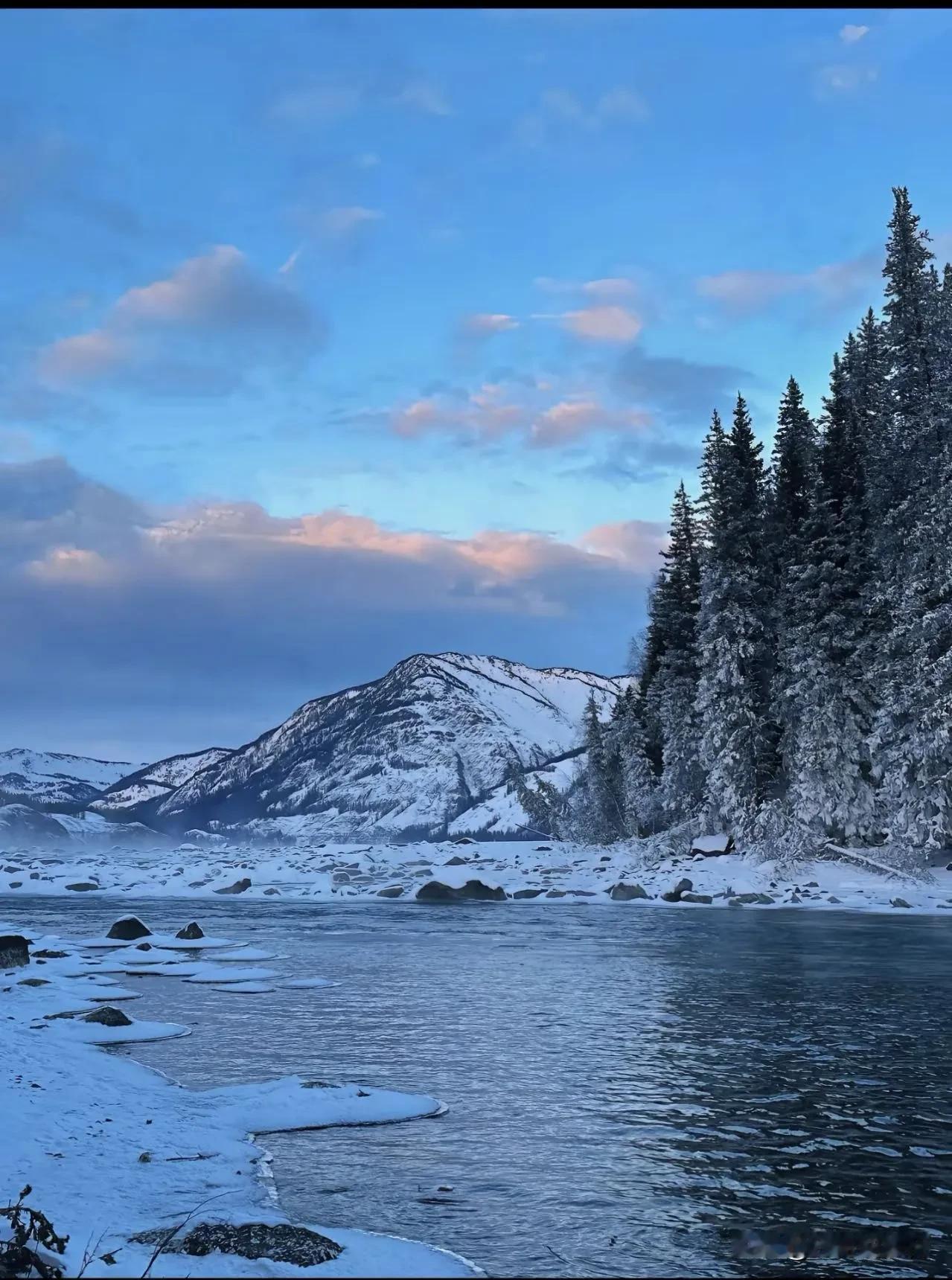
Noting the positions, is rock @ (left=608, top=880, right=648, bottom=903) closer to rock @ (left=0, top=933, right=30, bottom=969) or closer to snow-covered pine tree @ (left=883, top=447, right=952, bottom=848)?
snow-covered pine tree @ (left=883, top=447, right=952, bottom=848)

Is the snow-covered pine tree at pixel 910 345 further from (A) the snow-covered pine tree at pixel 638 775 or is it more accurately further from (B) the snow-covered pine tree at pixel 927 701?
(A) the snow-covered pine tree at pixel 638 775

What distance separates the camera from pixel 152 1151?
26.6ft

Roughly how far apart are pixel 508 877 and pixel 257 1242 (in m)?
47.1

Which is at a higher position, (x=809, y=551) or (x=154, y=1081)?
(x=809, y=551)

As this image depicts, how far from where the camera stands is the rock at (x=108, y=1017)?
13.8 meters

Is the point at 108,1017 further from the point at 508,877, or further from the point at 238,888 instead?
the point at 508,877

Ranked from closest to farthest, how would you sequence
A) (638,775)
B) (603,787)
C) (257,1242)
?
(257,1242) < (638,775) < (603,787)

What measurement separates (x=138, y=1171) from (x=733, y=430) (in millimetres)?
50256

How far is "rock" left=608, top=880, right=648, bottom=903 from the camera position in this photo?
4100cm

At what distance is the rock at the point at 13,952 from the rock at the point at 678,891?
85.0ft

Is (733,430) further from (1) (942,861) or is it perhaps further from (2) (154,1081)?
(2) (154,1081)

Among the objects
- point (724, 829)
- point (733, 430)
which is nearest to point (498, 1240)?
point (724, 829)

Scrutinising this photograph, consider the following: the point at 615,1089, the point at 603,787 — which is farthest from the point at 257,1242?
the point at 603,787

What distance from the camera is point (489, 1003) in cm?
1599
